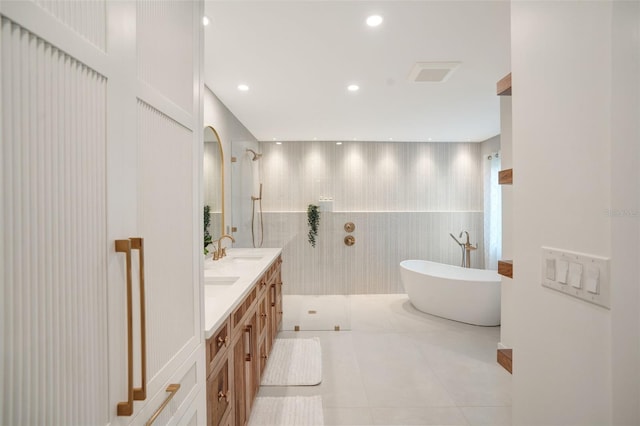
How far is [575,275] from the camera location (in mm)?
867

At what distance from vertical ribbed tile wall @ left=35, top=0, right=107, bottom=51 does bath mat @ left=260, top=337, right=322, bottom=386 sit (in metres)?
2.49

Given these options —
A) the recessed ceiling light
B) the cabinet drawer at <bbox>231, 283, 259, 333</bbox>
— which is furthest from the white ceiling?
the cabinet drawer at <bbox>231, 283, 259, 333</bbox>

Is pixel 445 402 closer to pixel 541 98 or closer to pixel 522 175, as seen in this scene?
pixel 522 175

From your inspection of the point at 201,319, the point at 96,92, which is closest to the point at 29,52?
the point at 96,92

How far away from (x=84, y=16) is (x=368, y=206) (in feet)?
15.5

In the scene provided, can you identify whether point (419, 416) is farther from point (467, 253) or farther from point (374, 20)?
point (467, 253)

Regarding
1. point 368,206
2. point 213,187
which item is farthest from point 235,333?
point 368,206

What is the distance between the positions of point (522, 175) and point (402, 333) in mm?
2825

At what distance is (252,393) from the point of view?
6.94 ft

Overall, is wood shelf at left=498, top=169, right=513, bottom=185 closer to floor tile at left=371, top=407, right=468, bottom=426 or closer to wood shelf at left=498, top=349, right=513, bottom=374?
wood shelf at left=498, top=349, right=513, bottom=374

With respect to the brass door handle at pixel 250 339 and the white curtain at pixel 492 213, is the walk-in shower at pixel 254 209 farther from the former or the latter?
the white curtain at pixel 492 213

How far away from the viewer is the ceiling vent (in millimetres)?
2340

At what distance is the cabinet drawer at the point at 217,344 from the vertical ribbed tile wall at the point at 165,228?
23 cm

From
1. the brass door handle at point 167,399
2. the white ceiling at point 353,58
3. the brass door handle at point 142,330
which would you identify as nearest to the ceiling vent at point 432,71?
the white ceiling at point 353,58
